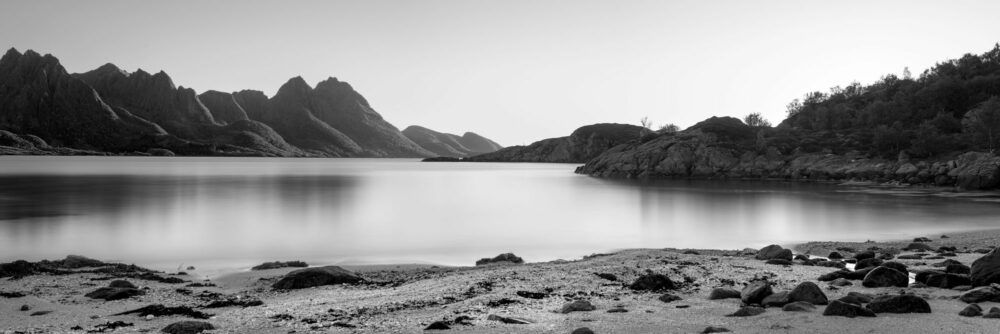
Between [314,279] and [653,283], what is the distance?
8350 millimetres

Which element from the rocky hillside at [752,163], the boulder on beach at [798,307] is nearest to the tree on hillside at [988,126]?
the rocky hillside at [752,163]

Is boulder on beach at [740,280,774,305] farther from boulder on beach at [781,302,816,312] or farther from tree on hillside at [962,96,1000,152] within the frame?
tree on hillside at [962,96,1000,152]

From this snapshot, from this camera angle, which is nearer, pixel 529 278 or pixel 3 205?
pixel 529 278

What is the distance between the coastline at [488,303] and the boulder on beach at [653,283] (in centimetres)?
28

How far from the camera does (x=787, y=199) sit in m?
56.1

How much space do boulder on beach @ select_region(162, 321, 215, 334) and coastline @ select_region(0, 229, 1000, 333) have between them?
25 cm

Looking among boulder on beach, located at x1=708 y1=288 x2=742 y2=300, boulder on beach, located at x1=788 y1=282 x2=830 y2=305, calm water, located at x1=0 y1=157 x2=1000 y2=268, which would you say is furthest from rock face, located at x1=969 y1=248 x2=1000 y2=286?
calm water, located at x1=0 y1=157 x2=1000 y2=268

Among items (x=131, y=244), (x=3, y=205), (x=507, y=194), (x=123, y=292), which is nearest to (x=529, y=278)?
(x=123, y=292)

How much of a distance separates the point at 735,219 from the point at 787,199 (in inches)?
744

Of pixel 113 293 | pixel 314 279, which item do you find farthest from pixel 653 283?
pixel 113 293

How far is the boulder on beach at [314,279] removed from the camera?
15516 mm

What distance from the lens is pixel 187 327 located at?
10.6m

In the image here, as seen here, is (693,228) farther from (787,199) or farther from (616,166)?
(616,166)

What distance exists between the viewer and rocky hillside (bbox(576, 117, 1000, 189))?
70750mm
